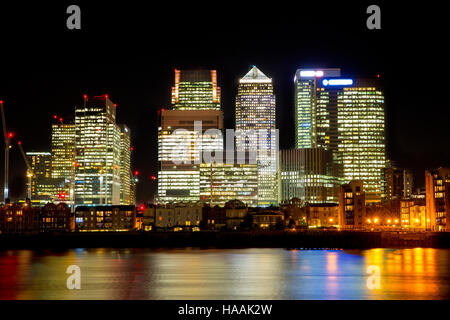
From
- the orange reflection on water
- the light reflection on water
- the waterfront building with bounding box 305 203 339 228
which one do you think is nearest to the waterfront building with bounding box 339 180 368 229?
the waterfront building with bounding box 305 203 339 228

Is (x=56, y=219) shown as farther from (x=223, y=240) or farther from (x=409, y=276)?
(x=409, y=276)

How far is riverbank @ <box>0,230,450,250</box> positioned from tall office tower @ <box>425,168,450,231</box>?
17.1 meters

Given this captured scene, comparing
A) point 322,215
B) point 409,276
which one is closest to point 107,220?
point 322,215

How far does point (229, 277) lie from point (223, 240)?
6889 centimetres

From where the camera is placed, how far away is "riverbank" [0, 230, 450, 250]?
13300 cm

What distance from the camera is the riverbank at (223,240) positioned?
133000 millimetres

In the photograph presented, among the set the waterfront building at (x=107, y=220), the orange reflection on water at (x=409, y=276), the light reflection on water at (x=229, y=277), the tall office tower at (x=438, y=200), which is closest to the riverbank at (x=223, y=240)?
the tall office tower at (x=438, y=200)

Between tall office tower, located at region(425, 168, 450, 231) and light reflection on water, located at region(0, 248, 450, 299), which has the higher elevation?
tall office tower, located at region(425, 168, 450, 231)

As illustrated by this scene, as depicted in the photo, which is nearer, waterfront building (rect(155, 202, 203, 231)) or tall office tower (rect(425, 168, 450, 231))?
tall office tower (rect(425, 168, 450, 231))

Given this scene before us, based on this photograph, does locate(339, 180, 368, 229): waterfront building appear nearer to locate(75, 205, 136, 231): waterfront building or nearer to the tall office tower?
the tall office tower

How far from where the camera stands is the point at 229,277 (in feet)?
253

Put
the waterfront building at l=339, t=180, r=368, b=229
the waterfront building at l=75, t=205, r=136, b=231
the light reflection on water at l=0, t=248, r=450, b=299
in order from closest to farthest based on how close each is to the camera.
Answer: the light reflection on water at l=0, t=248, r=450, b=299 < the waterfront building at l=339, t=180, r=368, b=229 < the waterfront building at l=75, t=205, r=136, b=231

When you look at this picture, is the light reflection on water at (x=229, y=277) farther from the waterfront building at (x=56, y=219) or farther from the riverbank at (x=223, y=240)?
the waterfront building at (x=56, y=219)
